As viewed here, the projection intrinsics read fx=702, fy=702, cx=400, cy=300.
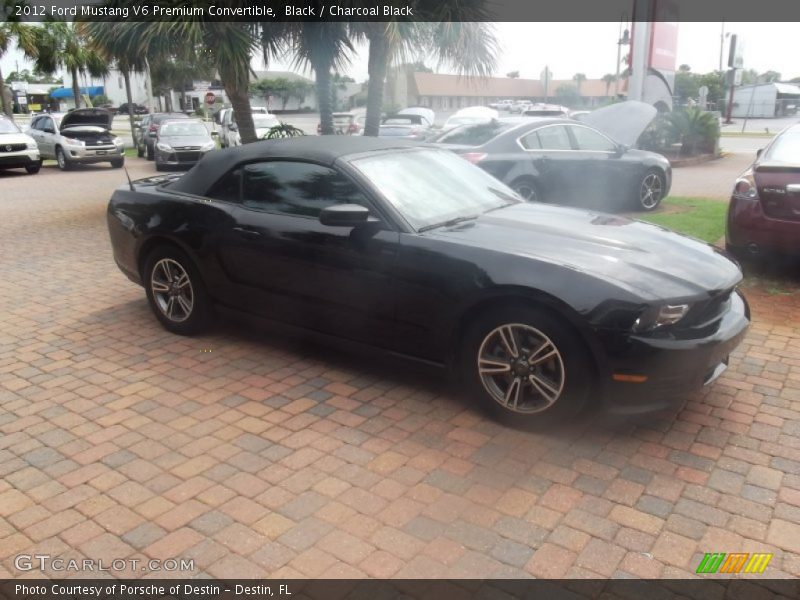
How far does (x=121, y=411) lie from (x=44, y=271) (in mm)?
4308

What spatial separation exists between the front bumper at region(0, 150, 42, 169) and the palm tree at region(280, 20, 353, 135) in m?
12.0

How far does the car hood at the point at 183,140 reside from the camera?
20016 mm

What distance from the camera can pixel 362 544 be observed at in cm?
285

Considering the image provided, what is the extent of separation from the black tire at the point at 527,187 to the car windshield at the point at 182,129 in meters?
14.0

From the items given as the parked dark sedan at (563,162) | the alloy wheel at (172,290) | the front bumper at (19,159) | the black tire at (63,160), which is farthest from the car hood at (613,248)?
the black tire at (63,160)

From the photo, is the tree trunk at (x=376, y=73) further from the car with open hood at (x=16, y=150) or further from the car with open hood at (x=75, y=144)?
the car with open hood at (x=16, y=150)

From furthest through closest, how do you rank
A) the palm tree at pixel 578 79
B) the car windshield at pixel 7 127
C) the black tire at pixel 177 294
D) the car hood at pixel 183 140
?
the palm tree at pixel 578 79, the car windshield at pixel 7 127, the car hood at pixel 183 140, the black tire at pixel 177 294

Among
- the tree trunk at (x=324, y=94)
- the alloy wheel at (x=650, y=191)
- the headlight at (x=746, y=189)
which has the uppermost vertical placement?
the tree trunk at (x=324, y=94)

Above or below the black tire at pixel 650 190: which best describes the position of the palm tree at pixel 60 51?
above

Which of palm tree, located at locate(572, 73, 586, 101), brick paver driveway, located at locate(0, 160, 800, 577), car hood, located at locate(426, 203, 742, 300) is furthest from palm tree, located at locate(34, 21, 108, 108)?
palm tree, located at locate(572, 73, 586, 101)

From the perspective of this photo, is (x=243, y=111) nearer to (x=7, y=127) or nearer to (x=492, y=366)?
(x=492, y=366)

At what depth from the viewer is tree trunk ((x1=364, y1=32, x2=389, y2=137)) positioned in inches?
440

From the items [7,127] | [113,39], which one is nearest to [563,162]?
[113,39]

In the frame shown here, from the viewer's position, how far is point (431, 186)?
455 cm
